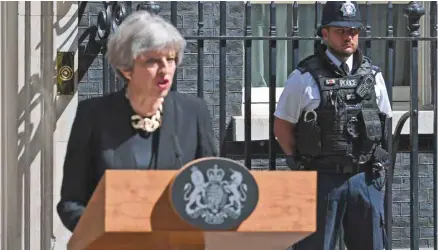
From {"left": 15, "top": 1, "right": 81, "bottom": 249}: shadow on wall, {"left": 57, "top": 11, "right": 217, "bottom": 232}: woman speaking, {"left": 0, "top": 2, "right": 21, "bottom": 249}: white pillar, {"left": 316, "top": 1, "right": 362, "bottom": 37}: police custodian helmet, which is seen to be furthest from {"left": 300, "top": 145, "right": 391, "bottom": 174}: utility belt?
{"left": 57, "top": 11, "right": 217, "bottom": 232}: woman speaking

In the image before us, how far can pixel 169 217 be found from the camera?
3014 millimetres

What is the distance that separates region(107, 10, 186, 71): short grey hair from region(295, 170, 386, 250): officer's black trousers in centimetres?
245

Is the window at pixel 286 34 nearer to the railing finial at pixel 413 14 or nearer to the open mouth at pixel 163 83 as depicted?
the railing finial at pixel 413 14

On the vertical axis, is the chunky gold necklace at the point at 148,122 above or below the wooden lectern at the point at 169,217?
above

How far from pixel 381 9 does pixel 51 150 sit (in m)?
2.87

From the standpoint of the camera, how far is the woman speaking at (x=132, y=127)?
11.7ft

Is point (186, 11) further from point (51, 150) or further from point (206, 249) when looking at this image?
point (206, 249)

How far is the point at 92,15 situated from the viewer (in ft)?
23.5

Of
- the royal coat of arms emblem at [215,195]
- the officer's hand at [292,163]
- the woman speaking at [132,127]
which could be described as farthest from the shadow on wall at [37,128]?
the royal coat of arms emblem at [215,195]

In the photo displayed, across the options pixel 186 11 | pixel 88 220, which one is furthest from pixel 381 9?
pixel 88 220

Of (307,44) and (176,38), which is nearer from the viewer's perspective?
(176,38)

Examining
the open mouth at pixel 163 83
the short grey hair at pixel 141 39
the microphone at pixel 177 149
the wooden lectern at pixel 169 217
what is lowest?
the wooden lectern at pixel 169 217

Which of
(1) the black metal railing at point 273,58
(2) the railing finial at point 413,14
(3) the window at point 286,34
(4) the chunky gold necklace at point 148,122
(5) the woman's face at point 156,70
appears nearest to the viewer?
(5) the woman's face at point 156,70

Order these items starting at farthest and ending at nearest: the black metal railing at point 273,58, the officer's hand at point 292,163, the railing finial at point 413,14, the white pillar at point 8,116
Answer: the railing finial at point 413,14
the black metal railing at point 273,58
the white pillar at point 8,116
the officer's hand at point 292,163
